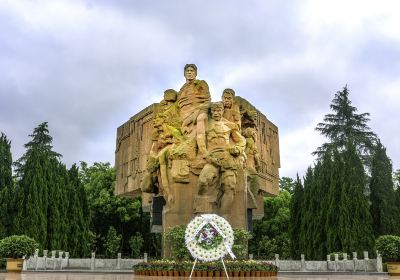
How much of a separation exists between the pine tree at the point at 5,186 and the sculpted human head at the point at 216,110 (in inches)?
611

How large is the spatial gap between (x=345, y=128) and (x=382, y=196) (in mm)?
6077

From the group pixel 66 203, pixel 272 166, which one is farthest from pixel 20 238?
pixel 66 203

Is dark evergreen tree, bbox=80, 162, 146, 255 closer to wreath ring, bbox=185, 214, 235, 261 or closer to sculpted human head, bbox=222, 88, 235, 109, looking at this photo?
sculpted human head, bbox=222, 88, 235, 109

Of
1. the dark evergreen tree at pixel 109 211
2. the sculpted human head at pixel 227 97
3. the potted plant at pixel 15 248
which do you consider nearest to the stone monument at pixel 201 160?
the sculpted human head at pixel 227 97

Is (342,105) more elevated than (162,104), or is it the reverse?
(342,105)

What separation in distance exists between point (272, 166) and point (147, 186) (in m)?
5.15

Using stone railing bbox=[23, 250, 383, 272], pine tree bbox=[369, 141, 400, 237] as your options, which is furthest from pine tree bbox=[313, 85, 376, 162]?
stone railing bbox=[23, 250, 383, 272]

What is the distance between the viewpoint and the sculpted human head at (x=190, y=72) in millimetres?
12977

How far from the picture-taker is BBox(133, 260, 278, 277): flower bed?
880 centimetres

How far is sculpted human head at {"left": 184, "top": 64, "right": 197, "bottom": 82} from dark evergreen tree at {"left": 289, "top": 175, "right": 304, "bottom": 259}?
15030mm

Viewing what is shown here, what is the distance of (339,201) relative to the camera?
76.8ft

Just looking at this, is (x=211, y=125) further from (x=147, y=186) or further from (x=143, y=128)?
(x=143, y=128)

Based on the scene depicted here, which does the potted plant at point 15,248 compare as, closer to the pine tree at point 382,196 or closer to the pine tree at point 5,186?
the pine tree at point 5,186

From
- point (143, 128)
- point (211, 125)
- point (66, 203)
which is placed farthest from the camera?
point (66, 203)
